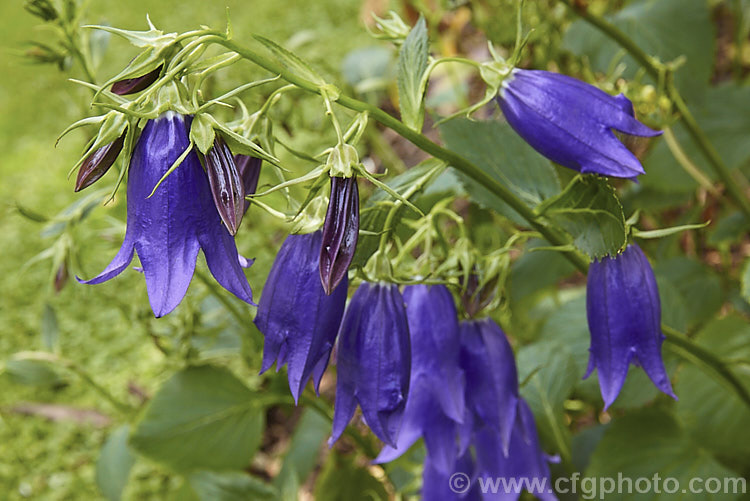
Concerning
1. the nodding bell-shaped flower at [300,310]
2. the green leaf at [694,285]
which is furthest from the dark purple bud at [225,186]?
the green leaf at [694,285]

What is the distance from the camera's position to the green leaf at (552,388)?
115 cm

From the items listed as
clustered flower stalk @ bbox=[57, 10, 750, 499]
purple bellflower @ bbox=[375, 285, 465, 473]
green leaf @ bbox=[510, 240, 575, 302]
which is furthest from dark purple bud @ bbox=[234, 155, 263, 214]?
green leaf @ bbox=[510, 240, 575, 302]

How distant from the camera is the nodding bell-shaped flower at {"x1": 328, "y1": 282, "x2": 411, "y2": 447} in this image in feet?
2.27

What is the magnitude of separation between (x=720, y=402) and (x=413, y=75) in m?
0.77

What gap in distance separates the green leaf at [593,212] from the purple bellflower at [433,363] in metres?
0.16

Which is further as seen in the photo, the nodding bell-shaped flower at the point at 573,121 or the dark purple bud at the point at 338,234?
the nodding bell-shaped flower at the point at 573,121

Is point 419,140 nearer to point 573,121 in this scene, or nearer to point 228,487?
point 573,121

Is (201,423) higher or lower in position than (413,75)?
lower

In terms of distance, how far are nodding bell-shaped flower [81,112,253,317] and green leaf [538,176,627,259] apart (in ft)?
1.14

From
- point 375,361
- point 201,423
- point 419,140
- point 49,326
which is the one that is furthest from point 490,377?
point 49,326

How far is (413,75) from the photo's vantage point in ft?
2.40

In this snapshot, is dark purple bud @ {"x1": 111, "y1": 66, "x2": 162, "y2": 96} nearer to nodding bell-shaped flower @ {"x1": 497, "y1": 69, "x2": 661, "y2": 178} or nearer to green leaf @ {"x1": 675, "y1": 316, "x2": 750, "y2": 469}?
nodding bell-shaped flower @ {"x1": 497, "y1": 69, "x2": 661, "y2": 178}

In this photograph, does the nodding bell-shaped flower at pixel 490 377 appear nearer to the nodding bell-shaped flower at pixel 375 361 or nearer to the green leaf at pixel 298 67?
the nodding bell-shaped flower at pixel 375 361

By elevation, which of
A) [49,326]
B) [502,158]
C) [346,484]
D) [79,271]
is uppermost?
[502,158]
